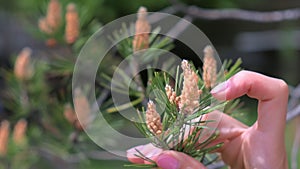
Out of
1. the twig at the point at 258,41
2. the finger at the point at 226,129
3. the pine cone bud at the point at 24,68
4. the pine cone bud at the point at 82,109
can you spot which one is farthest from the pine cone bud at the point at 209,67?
the twig at the point at 258,41

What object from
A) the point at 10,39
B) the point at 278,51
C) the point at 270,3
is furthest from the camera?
the point at 278,51

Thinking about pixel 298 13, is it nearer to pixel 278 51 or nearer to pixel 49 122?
pixel 49 122

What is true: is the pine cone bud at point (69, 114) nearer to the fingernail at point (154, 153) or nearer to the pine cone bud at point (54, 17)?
the pine cone bud at point (54, 17)

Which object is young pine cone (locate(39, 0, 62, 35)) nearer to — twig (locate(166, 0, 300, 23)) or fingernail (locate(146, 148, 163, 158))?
twig (locate(166, 0, 300, 23))

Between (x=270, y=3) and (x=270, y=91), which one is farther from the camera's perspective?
(x=270, y=3)

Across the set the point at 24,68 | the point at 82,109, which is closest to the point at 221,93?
the point at 82,109

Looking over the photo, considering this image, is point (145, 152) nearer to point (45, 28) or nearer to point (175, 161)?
point (175, 161)

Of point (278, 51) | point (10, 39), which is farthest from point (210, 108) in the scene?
point (278, 51)
